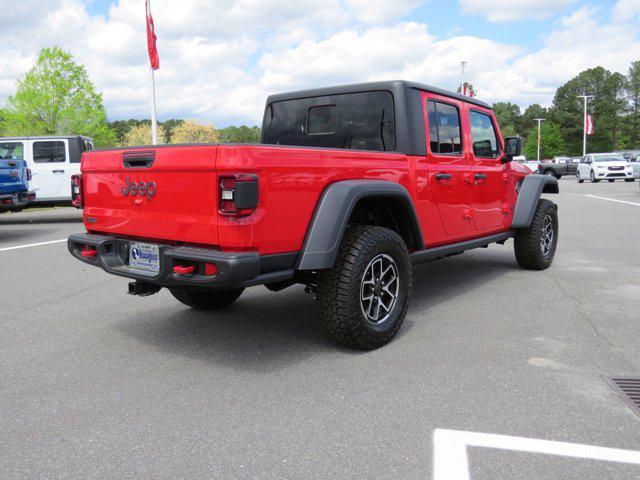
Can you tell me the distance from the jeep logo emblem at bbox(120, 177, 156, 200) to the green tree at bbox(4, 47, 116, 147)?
31.9m

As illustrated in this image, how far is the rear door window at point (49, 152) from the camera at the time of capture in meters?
13.6

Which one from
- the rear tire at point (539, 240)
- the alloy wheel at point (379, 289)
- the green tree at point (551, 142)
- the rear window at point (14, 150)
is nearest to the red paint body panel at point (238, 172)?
the alloy wheel at point (379, 289)

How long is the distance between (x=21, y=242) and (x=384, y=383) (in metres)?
8.38

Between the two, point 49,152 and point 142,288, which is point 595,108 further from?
point 142,288

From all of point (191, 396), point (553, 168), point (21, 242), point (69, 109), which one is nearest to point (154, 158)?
point (191, 396)

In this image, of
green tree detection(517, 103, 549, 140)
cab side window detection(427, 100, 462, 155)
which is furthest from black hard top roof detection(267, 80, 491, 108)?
green tree detection(517, 103, 549, 140)

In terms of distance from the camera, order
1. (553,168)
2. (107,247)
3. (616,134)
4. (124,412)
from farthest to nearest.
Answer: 1. (616,134)
2. (553,168)
3. (107,247)
4. (124,412)

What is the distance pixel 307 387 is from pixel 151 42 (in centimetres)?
1822

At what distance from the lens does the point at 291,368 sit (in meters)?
3.46

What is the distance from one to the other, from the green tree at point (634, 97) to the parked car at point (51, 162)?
96.0 m

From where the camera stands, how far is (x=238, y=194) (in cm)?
293

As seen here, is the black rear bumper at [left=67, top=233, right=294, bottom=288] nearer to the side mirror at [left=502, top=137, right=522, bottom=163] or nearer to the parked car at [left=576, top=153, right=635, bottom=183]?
the side mirror at [left=502, top=137, right=522, bottom=163]

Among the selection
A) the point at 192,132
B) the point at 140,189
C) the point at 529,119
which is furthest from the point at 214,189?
the point at 529,119

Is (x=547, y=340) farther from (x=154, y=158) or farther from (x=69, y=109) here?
(x=69, y=109)
